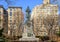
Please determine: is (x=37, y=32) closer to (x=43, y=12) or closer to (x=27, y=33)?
(x=43, y=12)

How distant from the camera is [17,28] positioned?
153 feet

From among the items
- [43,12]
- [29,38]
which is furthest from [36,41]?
[43,12]

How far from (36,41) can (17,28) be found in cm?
1910

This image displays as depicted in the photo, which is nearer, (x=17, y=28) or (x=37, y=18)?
(x=17, y=28)

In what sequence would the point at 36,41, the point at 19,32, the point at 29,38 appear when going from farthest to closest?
the point at 19,32
the point at 29,38
the point at 36,41

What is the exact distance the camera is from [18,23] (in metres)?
46.9

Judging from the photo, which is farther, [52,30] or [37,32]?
[37,32]

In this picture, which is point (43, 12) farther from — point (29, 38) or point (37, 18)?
point (29, 38)

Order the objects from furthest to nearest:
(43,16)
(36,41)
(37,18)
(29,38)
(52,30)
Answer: (37,18)
(43,16)
(52,30)
(29,38)
(36,41)

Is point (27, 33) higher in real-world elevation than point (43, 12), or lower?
lower

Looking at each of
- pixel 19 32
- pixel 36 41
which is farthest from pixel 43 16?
pixel 36 41

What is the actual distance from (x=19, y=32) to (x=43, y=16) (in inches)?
275

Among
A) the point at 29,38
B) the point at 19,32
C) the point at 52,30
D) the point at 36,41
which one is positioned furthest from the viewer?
the point at 19,32

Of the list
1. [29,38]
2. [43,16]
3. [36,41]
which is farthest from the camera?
[43,16]
